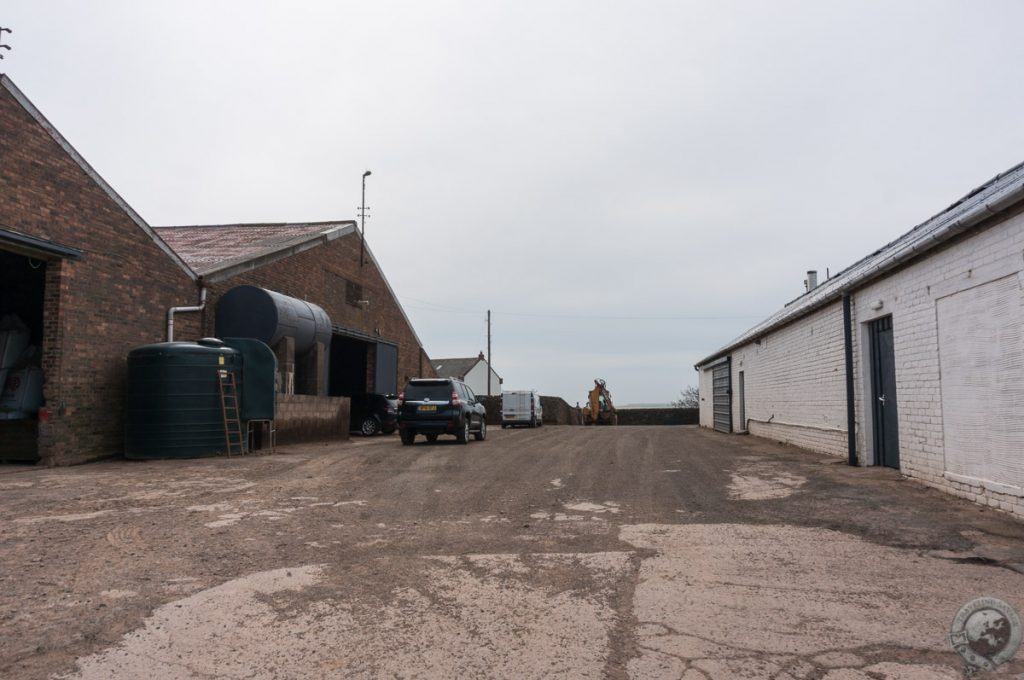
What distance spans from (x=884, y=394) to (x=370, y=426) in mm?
16719

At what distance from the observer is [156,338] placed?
556 inches

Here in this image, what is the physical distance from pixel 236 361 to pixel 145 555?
28.3 ft

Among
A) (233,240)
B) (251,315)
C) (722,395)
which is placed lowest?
(722,395)

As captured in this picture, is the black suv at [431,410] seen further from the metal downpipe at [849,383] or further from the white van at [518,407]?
the white van at [518,407]

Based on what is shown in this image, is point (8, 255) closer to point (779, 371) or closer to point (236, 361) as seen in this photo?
point (236, 361)

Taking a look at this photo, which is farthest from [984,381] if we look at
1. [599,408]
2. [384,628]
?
[599,408]

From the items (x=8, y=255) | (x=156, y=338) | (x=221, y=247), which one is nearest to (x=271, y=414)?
(x=156, y=338)

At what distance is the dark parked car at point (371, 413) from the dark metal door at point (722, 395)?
502 inches

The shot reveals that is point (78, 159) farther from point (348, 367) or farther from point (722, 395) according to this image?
point (722, 395)

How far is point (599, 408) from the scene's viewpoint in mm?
46250

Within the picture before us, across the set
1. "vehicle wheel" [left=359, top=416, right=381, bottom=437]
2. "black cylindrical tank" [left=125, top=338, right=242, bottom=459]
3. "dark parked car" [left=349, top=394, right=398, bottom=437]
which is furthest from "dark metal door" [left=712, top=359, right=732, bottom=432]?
"black cylindrical tank" [left=125, top=338, right=242, bottom=459]

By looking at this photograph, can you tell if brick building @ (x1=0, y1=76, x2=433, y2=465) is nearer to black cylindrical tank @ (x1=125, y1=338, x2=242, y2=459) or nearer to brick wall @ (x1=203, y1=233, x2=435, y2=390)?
black cylindrical tank @ (x1=125, y1=338, x2=242, y2=459)

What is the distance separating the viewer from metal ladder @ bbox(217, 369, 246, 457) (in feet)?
43.4

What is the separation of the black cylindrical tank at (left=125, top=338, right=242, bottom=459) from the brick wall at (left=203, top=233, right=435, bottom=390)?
3.29 metres
